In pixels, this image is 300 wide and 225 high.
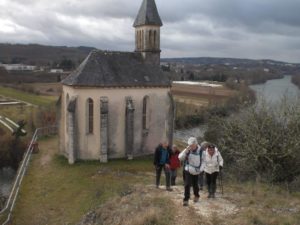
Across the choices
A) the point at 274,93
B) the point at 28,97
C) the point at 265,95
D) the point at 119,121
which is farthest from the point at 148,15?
Answer: the point at 28,97

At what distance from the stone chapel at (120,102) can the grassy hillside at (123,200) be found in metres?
1.43

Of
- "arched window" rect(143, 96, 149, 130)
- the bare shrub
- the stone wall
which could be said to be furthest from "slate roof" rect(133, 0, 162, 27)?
the bare shrub

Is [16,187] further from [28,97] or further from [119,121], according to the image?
[28,97]

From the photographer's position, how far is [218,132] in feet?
116

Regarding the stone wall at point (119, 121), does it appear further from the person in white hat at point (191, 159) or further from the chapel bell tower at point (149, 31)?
the person in white hat at point (191, 159)

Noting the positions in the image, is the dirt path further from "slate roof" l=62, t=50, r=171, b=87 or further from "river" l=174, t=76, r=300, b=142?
"slate roof" l=62, t=50, r=171, b=87

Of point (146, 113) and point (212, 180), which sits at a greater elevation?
point (212, 180)

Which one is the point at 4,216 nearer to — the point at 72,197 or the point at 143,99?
the point at 72,197

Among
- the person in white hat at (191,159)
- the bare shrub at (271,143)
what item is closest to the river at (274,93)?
the bare shrub at (271,143)

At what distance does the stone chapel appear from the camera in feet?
97.1

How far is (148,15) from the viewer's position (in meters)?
33.3

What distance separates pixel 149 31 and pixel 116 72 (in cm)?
517

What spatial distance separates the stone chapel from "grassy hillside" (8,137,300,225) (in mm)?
1426

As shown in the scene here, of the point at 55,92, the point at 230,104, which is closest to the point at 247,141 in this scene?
the point at 230,104
